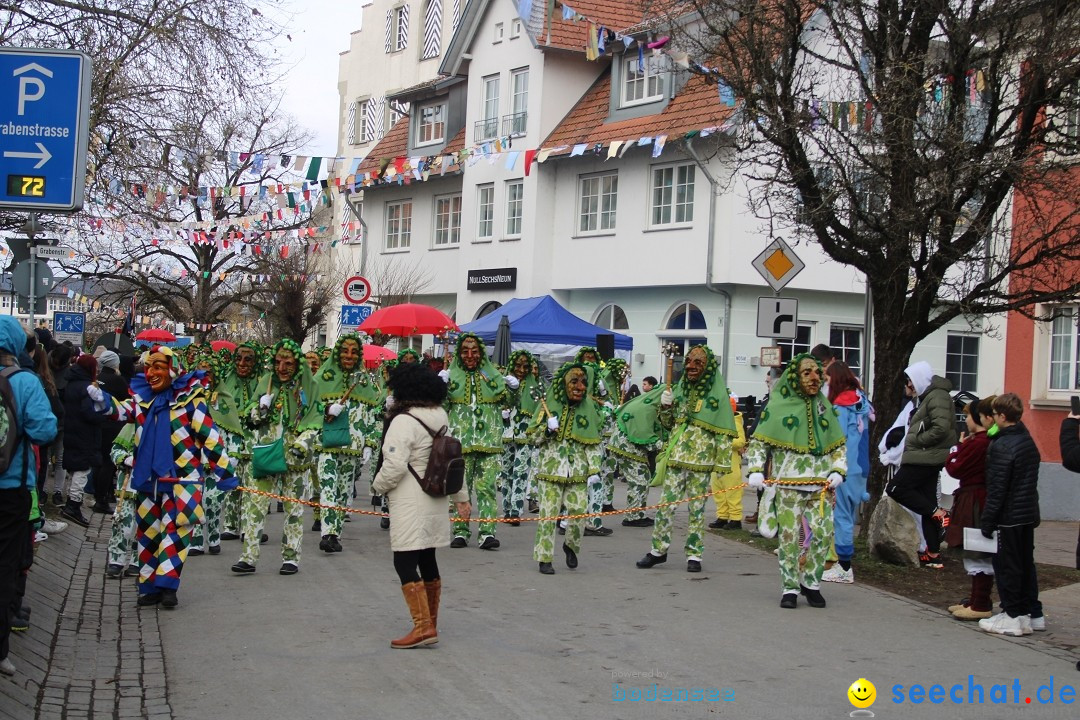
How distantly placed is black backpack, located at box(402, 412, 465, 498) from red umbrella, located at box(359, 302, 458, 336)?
14.7 metres

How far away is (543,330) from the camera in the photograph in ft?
79.0

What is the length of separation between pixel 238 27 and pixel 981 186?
32.0ft

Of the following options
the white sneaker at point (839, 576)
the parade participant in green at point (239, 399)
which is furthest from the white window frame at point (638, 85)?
the white sneaker at point (839, 576)

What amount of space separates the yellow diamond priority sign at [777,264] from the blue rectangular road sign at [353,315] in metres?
10.6

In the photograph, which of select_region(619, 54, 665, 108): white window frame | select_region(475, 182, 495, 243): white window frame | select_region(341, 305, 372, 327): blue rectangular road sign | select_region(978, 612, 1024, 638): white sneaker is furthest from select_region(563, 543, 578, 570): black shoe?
select_region(475, 182, 495, 243): white window frame

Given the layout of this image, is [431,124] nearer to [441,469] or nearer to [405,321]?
[405,321]

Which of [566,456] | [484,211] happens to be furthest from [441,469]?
[484,211]

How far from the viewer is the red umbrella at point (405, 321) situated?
73.5 feet

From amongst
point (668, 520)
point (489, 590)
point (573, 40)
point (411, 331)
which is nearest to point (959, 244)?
point (668, 520)

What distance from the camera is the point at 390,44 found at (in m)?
45.8

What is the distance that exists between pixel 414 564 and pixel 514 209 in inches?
1050

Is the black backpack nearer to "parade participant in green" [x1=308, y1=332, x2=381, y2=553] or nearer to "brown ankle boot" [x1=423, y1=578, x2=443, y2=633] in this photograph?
"brown ankle boot" [x1=423, y1=578, x2=443, y2=633]

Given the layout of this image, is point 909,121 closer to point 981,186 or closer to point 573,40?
point 981,186

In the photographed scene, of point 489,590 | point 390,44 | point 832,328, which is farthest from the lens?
point 390,44
